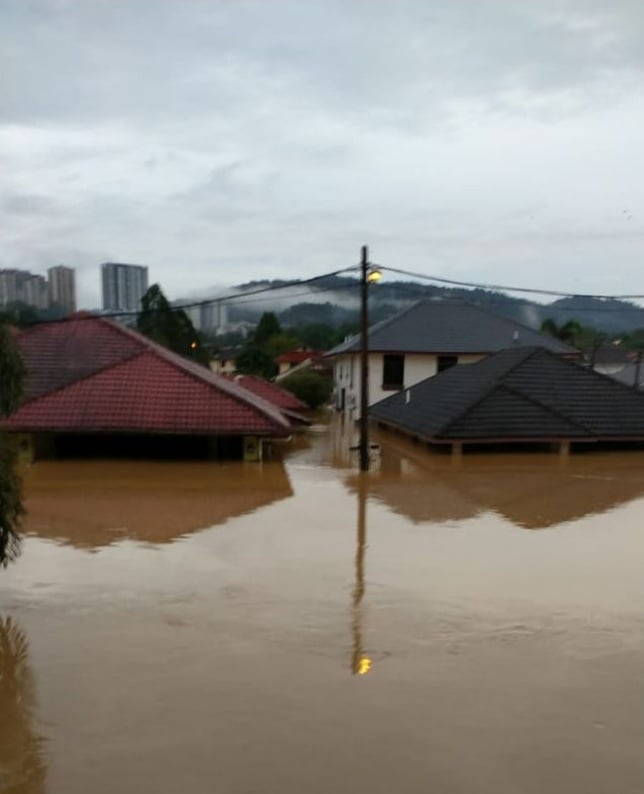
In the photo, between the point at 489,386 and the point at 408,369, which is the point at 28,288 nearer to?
the point at 489,386

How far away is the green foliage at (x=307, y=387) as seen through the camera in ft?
116

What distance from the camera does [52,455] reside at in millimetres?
17000

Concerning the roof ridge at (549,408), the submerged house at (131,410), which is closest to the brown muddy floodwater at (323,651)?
the submerged house at (131,410)

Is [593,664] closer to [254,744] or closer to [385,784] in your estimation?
[385,784]

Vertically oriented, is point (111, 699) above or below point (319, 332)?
below

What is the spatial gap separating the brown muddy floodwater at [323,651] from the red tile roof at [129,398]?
4.31 metres

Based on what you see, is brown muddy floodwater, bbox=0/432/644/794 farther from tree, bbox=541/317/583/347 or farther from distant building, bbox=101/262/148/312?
tree, bbox=541/317/583/347

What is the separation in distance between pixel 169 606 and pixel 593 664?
3.97 meters

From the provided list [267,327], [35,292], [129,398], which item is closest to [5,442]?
[35,292]

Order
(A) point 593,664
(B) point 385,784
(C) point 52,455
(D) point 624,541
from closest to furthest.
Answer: (B) point 385,784 → (A) point 593,664 → (D) point 624,541 → (C) point 52,455

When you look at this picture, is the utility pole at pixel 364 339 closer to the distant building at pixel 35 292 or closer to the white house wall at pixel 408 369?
the distant building at pixel 35 292

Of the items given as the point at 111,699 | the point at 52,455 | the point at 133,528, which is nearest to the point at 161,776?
the point at 111,699

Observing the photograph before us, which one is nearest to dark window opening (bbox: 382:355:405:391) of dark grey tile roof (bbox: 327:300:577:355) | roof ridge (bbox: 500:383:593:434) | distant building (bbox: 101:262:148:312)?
dark grey tile roof (bbox: 327:300:577:355)

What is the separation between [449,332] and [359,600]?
23.9m
